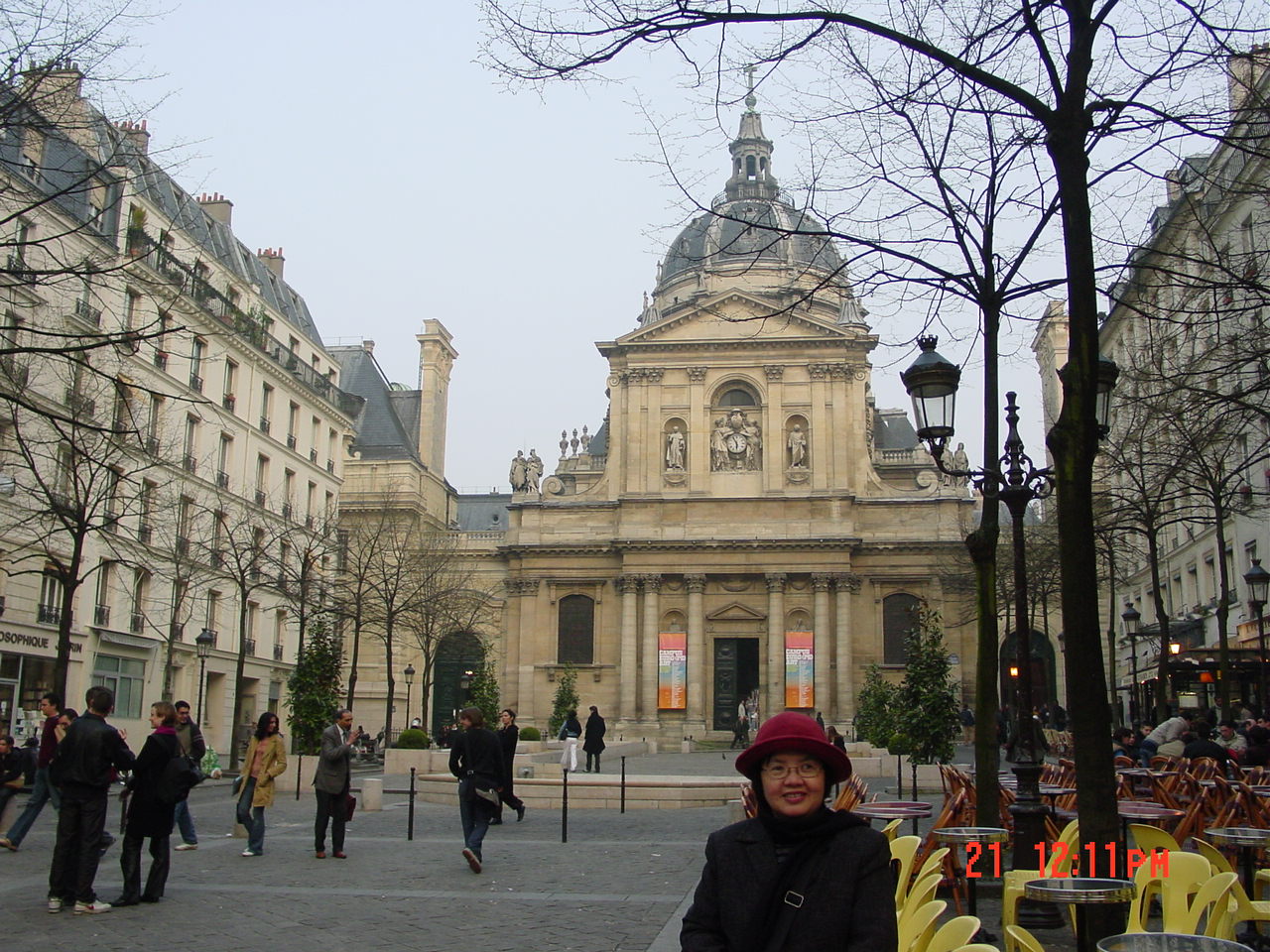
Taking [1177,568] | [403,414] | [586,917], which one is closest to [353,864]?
[586,917]

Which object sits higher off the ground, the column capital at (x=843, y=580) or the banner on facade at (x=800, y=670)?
the column capital at (x=843, y=580)

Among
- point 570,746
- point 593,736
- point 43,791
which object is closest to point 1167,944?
point 43,791

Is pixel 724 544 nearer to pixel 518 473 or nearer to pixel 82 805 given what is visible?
pixel 518 473

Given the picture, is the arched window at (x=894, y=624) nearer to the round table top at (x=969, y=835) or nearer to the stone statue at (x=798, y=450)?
the stone statue at (x=798, y=450)

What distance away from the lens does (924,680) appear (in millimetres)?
22750

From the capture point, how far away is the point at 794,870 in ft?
12.3

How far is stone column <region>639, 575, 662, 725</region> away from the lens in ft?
165

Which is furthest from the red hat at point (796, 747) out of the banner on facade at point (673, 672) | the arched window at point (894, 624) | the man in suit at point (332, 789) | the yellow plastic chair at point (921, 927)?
the arched window at point (894, 624)

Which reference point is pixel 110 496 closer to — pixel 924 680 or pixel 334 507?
pixel 924 680

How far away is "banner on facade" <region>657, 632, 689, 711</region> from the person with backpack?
38873 mm

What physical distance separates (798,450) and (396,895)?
4137cm

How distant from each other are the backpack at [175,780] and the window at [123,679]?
23.3 m

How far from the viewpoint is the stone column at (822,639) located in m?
49.4

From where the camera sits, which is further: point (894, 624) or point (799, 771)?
point (894, 624)
